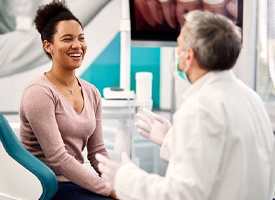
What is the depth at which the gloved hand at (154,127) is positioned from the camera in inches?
81.8

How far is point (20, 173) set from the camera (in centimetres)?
218

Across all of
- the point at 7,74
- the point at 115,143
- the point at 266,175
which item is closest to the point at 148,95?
the point at 115,143

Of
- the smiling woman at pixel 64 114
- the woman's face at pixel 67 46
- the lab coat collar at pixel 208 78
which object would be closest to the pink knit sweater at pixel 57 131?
the smiling woman at pixel 64 114

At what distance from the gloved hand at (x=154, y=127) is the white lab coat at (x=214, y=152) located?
53cm

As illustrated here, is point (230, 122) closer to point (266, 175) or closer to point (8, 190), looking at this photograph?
point (266, 175)

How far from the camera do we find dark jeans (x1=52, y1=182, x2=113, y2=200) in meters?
2.09

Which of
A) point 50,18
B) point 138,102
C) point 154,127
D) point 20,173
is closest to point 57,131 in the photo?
point 20,173

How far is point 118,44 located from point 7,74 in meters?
0.89

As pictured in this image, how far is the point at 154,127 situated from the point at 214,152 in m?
0.70

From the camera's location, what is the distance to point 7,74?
3.75 metres

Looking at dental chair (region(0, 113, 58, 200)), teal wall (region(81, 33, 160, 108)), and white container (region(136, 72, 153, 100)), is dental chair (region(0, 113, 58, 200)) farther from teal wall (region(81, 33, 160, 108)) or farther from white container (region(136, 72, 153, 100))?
teal wall (region(81, 33, 160, 108))

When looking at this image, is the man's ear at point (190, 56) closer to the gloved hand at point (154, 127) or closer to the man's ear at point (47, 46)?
the gloved hand at point (154, 127)

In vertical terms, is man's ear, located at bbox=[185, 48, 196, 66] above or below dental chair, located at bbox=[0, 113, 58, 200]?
above

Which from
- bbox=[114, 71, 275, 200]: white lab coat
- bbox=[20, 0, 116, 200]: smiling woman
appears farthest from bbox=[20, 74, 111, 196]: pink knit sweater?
bbox=[114, 71, 275, 200]: white lab coat
